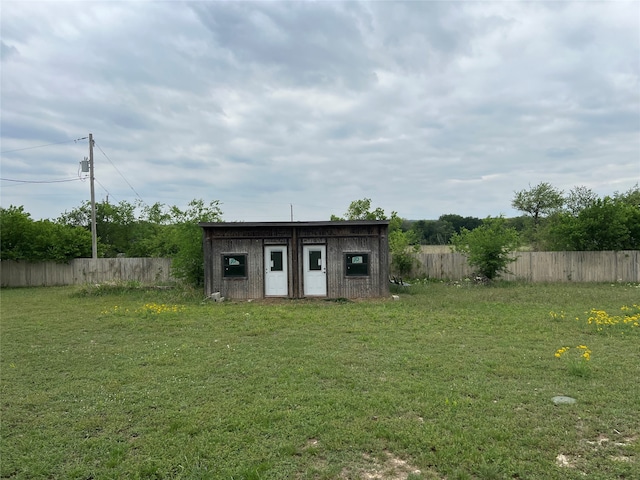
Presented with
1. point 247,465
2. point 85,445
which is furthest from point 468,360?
point 85,445

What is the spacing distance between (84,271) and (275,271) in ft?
41.3

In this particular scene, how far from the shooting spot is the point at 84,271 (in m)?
21.3

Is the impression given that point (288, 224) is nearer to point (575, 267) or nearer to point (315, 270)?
point (315, 270)

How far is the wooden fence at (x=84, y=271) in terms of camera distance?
20.6 meters

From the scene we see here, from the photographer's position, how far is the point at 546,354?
641 centimetres

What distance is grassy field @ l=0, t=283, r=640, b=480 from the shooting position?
336 cm

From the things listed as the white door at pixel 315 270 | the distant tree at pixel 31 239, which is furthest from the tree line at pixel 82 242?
the white door at pixel 315 270

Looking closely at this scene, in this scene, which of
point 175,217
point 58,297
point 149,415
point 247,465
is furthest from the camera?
point 175,217

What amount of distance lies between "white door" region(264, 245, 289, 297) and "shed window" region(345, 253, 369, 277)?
218cm

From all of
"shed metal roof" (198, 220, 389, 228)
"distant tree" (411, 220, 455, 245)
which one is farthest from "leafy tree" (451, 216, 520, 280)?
"distant tree" (411, 220, 455, 245)

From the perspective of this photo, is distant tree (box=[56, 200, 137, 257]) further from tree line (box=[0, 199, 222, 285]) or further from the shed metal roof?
the shed metal roof

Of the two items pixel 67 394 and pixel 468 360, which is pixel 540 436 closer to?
pixel 468 360

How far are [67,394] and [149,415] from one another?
4.79ft

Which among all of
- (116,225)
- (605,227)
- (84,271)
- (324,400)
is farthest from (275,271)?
(116,225)
